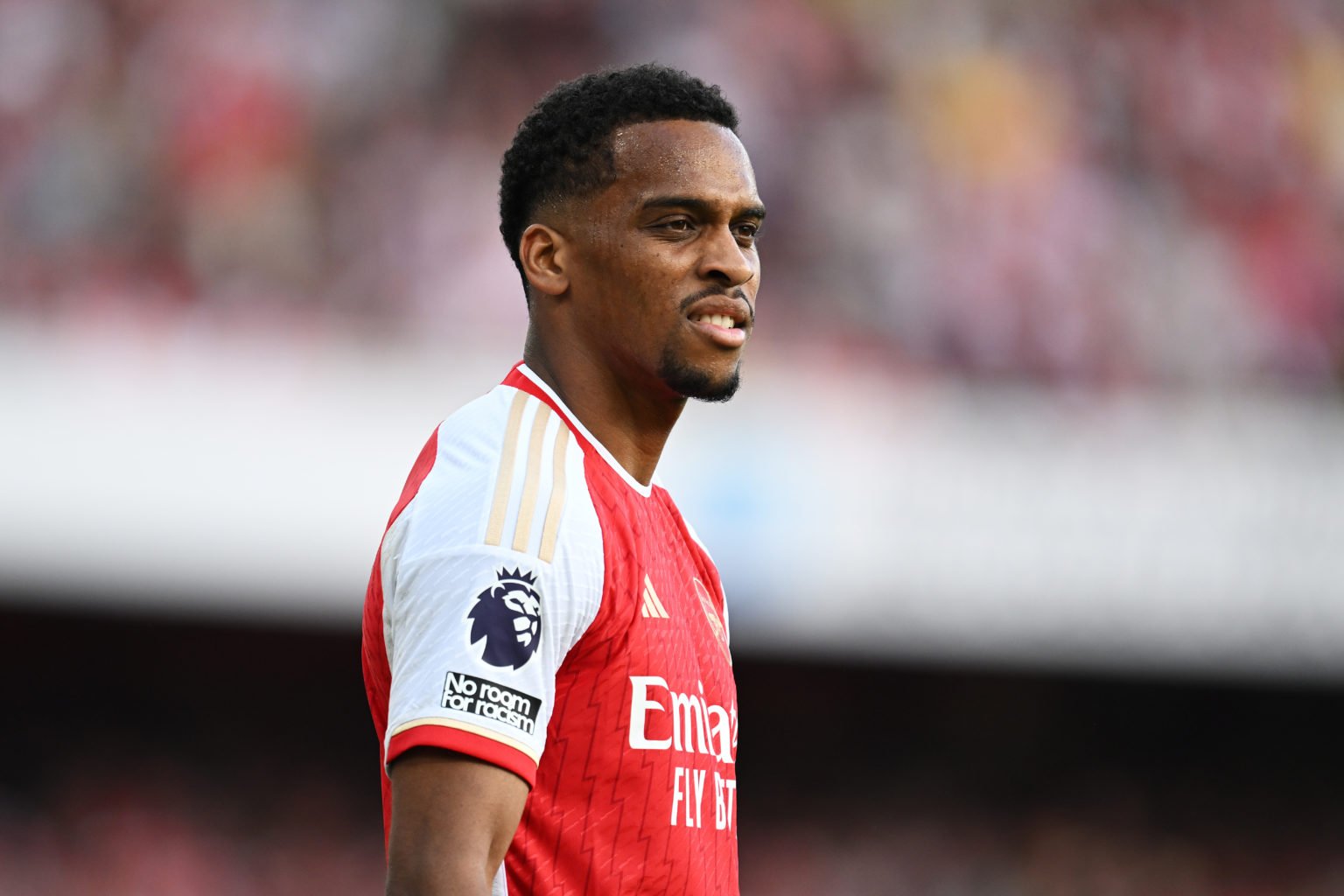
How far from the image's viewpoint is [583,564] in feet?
8.20

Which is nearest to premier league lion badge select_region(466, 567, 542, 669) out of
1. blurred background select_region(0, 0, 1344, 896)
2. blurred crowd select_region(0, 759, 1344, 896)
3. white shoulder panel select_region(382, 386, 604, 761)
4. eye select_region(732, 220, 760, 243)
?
white shoulder panel select_region(382, 386, 604, 761)

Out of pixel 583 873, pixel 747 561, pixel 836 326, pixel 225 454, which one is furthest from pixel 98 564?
pixel 583 873

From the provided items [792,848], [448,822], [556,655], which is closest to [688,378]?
[556,655]

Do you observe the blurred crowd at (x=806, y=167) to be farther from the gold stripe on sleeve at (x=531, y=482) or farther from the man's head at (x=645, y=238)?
the gold stripe on sleeve at (x=531, y=482)

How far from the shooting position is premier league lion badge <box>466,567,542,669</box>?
2.37 meters

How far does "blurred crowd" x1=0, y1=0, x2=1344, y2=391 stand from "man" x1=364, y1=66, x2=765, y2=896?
582cm

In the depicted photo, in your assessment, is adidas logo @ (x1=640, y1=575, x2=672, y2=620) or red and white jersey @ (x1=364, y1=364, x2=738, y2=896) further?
adidas logo @ (x1=640, y1=575, x2=672, y2=620)

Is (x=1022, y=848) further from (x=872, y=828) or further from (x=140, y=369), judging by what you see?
(x=140, y=369)

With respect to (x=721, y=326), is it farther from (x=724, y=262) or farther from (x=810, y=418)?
(x=810, y=418)

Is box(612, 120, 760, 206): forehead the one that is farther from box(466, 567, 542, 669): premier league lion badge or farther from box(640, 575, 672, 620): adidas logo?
box(466, 567, 542, 669): premier league lion badge

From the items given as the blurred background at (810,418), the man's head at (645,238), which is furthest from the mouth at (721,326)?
the blurred background at (810,418)

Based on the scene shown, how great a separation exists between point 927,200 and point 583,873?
8.42m

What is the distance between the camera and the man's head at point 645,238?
2.83m

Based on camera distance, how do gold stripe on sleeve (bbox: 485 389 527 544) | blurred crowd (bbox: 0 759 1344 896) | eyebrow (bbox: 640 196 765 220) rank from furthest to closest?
blurred crowd (bbox: 0 759 1344 896), eyebrow (bbox: 640 196 765 220), gold stripe on sleeve (bbox: 485 389 527 544)
